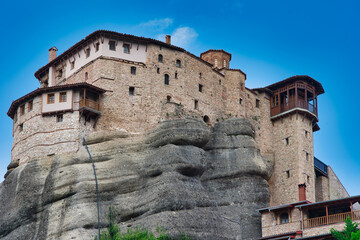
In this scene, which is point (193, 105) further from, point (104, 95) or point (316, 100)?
point (316, 100)

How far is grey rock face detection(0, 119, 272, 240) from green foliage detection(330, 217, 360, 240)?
11229 mm

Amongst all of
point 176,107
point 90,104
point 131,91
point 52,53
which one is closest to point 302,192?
point 176,107

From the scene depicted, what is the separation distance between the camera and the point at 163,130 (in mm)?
63438

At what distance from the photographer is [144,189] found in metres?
59.4

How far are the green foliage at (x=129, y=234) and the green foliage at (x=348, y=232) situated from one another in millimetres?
11569

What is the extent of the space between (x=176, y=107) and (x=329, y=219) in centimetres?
1827

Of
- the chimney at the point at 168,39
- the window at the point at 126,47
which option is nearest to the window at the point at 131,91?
the window at the point at 126,47

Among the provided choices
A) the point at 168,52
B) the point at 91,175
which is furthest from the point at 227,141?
the point at 91,175

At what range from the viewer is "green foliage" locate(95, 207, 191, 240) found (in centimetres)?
5441

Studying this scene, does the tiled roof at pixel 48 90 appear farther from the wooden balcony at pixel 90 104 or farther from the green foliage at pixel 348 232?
the green foliage at pixel 348 232

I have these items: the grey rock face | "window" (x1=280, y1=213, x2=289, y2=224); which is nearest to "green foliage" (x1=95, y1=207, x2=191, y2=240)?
the grey rock face

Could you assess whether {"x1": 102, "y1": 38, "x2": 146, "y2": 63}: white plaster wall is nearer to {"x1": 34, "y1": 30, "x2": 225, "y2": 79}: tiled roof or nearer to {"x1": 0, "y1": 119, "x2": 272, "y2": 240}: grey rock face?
{"x1": 34, "y1": 30, "x2": 225, "y2": 79}: tiled roof

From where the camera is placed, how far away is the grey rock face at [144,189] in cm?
5709

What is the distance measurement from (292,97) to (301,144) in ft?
18.7
